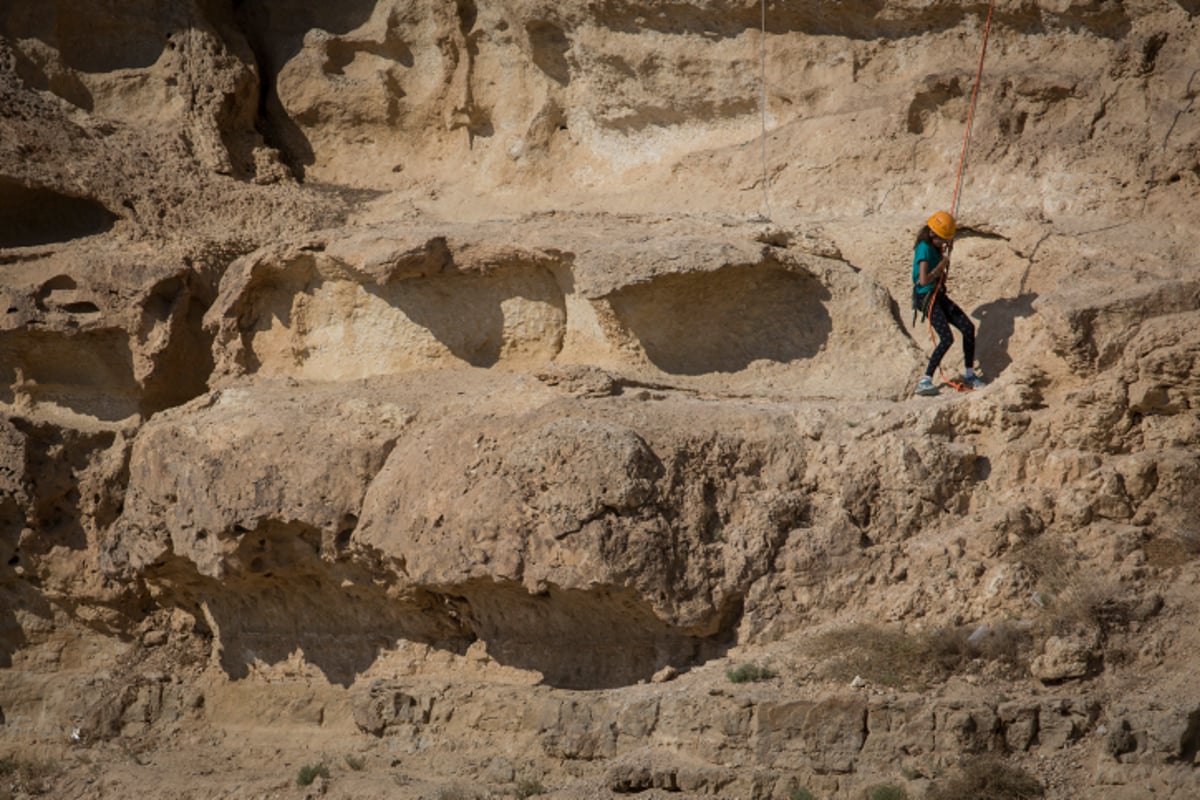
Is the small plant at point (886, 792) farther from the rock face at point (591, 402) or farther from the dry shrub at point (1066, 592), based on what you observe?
the dry shrub at point (1066, 592)

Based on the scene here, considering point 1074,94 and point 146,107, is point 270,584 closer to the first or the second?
point 146,107

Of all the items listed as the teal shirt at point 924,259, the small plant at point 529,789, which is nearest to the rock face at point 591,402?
the small plant at point 529,789

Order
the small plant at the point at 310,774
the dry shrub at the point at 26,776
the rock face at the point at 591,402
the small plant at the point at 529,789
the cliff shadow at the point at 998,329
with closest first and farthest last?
the rock face at the point at 591,402 → the small plant at the point at 529,789 → the small plant at the point at 310,774 → the cliff shadow at the point at 998,329 → the dry shrub at the point at 26,776

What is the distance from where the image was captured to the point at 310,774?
1200 centimetres

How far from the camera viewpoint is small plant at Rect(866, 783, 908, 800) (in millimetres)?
9945

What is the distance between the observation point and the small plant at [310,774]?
39.2 feet

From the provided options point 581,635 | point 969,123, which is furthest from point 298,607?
point 969,123

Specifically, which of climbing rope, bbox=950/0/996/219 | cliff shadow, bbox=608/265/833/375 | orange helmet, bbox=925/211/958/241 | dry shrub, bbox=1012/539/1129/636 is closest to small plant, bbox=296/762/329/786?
cliff shadow, bbox=608/265/833/375

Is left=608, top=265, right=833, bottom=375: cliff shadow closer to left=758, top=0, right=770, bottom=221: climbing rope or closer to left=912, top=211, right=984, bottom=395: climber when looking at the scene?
left=912, top=211, right=984, bottom=395: climber

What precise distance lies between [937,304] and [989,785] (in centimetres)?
389

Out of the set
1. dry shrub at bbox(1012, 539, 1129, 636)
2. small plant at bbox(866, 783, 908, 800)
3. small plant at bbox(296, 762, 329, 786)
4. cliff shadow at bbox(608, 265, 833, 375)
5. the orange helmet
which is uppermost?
the orange helmet

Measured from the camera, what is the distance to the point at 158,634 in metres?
14.4

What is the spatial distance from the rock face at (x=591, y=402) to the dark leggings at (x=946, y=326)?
397mm

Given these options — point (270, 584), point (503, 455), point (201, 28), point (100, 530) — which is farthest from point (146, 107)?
point (503, 455)
